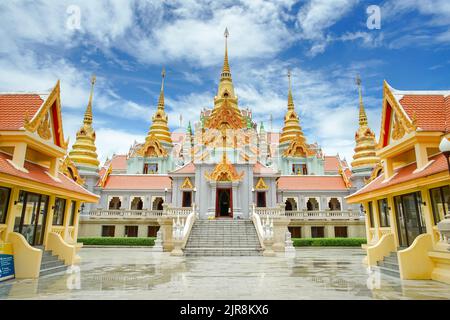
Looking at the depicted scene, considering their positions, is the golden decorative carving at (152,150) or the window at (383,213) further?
the golden decorative carving at (152,150)

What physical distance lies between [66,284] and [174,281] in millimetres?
2791

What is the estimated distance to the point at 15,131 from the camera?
9.82 meters

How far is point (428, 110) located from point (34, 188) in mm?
13261

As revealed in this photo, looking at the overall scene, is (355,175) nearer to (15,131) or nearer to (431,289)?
(431,289)

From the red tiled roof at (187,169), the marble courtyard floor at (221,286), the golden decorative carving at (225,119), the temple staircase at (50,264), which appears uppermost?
the golden decorative carving at (225,119)

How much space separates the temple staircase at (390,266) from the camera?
955cm

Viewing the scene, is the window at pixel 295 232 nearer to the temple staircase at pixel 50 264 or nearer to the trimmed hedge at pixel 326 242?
the trimmed hedge at pixel 326 242

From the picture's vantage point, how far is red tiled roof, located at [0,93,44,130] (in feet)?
33.8

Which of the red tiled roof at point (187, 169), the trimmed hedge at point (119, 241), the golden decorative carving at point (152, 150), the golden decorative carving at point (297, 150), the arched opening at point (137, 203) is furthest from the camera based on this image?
the golden decorative carving at point (297, 150)

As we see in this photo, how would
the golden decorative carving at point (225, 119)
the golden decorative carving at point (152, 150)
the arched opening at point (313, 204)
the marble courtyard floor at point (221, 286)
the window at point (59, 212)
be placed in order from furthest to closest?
the golden decorative carving at point (152, 150), the golden decorative carving at point (225, 119), the arched opening at point (313, 204), the window at point (59, 212), the marble courtyard floor at point (221, 286)

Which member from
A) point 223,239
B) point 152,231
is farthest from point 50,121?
point 152,231

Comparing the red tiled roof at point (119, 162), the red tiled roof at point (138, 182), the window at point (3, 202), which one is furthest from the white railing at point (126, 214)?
the red tiled roof at point (119, 162)

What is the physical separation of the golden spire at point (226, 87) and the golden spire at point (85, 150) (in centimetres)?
1813
